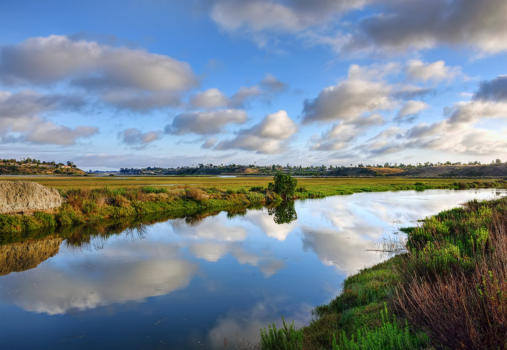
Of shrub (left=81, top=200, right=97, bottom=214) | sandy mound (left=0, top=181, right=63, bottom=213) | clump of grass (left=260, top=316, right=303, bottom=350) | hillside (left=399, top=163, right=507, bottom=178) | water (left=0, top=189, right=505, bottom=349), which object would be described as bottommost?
water (left=0, top=189, right=505, bottom=349)

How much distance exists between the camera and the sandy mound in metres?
18.5

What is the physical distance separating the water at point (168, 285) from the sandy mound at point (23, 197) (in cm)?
447

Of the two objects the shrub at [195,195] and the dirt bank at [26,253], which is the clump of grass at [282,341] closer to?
the dirt bank at [26,253]

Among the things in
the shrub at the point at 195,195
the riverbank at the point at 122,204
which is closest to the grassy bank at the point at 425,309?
the riverbank at the point at 122,204

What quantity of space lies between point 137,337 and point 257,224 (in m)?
16.2

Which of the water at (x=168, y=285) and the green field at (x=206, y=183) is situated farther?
the green field at (x=206, y=183)

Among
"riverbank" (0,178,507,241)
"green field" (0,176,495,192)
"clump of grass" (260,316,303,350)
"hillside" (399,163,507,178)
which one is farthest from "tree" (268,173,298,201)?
"hillside" (399,163,507,178)

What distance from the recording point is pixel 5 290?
31.6 feet

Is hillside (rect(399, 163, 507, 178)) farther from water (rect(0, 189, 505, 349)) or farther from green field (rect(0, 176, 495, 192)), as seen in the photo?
water (rect(0, 189, 505, 349))

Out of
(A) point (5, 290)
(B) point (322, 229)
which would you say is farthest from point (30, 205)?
(B) point (322, 229)

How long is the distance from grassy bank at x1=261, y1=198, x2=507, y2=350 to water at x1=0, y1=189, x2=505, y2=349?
110 cm

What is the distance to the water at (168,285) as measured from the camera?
717 cm

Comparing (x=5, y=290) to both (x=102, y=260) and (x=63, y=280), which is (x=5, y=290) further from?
(x=102, y=260)

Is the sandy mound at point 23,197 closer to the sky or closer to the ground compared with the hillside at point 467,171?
closer to the ground
